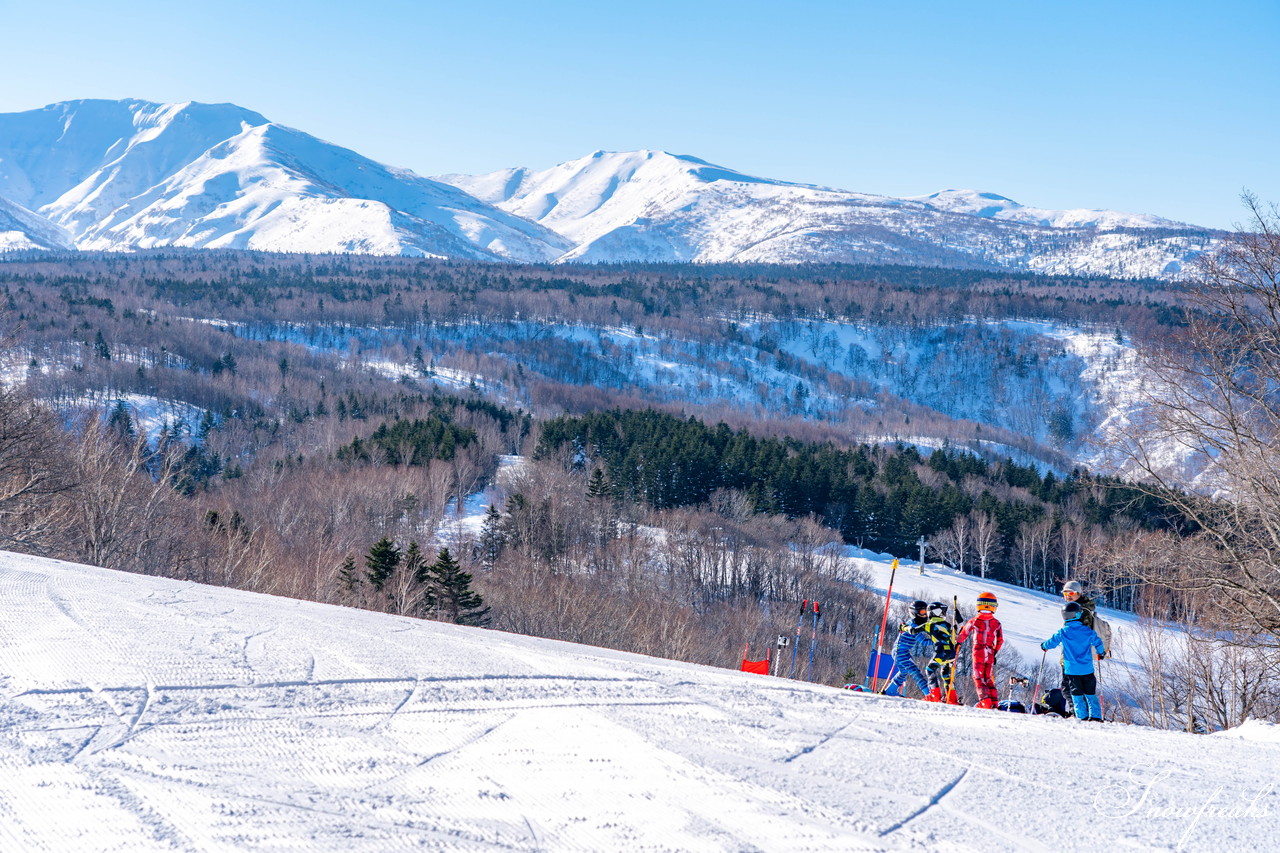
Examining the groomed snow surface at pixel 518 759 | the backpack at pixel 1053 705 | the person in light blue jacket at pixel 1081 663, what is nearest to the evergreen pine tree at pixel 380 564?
the groomed snow surface at pixel 518 759

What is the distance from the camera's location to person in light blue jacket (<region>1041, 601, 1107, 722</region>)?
825cm

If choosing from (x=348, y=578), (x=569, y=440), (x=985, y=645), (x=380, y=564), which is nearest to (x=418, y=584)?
(x=380, y=564)

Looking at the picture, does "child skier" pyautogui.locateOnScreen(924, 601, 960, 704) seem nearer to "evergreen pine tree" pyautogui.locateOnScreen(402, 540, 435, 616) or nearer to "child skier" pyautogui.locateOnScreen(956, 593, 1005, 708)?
"child skier" pyautogui.locateOnScreen(956, 593, 1005, 708)

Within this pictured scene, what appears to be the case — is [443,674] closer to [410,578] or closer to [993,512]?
[410,578]

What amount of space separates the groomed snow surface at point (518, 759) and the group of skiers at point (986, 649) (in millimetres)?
1383

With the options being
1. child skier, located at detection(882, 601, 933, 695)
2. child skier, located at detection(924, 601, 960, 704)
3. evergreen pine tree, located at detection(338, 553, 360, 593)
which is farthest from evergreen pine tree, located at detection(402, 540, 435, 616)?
child skier, located at detection(924, 601, 960, 704)

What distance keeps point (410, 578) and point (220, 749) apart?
21604mm

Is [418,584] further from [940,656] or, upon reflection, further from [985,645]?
[985,645]

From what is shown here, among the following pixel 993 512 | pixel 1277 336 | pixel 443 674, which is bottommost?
pixel 993 512

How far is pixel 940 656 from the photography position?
9438mm

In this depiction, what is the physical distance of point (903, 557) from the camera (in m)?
63.5

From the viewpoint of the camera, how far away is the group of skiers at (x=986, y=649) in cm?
832

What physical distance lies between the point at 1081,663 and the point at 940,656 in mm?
1571

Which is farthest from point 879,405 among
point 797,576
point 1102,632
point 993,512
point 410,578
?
point 1102,632
